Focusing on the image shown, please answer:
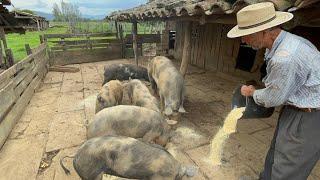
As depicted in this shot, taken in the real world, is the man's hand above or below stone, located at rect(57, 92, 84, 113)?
above

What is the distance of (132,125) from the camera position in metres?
4.43

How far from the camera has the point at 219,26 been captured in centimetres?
1050

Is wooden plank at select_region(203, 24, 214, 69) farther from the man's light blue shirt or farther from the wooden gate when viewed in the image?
the man's light blue shirt

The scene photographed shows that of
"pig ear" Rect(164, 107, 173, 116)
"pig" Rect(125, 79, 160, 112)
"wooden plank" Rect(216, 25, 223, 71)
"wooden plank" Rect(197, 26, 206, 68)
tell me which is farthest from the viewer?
"wooden plank" Rect(197, 26, 206, 68)

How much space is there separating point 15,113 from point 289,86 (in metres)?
6.19

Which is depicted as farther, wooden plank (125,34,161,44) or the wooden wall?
wooden plank (125,34,161,44)

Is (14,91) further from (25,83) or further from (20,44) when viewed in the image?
(20,44)

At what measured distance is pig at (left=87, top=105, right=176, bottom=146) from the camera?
4.42 meters

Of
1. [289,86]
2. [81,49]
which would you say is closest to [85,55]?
[81,49]

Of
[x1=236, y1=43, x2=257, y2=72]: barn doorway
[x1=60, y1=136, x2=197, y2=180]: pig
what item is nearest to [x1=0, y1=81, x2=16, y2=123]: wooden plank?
[x1=60, y1=136, x2=197, y2=180]: pig

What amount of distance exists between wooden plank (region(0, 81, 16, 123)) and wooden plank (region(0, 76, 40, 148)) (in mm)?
159

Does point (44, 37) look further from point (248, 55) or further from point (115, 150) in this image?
point (115, 150)

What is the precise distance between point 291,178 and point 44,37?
536 inches

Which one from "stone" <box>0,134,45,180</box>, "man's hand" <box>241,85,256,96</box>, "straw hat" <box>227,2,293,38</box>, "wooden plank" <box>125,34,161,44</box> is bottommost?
"stone" <box>0,134,45,180</box>
